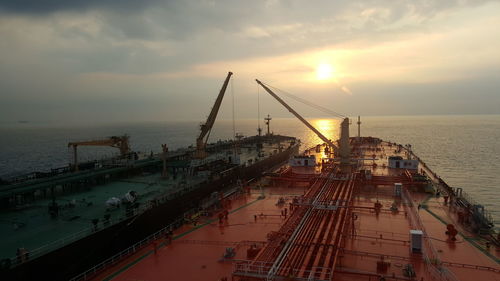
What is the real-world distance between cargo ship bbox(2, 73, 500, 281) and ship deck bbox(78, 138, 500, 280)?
54 mm

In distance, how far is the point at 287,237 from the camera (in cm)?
1519

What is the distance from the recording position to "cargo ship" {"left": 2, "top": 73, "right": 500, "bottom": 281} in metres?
13.9

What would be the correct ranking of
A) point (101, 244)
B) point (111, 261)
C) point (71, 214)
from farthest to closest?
point (71, 214) → point (101, 244) → point (111, 261)

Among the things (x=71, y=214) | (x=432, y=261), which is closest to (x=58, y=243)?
(x=71, y=214)

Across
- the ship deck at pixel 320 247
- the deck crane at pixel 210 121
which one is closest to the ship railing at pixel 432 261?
the ship deck at pixel 320 247

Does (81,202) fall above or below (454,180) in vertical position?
above

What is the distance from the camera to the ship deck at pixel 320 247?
13.4 m

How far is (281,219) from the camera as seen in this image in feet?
70.9

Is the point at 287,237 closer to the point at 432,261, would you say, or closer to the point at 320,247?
the point at 320,247

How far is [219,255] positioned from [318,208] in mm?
7681

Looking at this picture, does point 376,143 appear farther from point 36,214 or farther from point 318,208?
point 36,214

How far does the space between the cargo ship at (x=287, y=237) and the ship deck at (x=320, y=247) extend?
54 mm

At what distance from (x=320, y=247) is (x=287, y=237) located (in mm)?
1632

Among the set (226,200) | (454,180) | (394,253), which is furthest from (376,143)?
(394,253)
